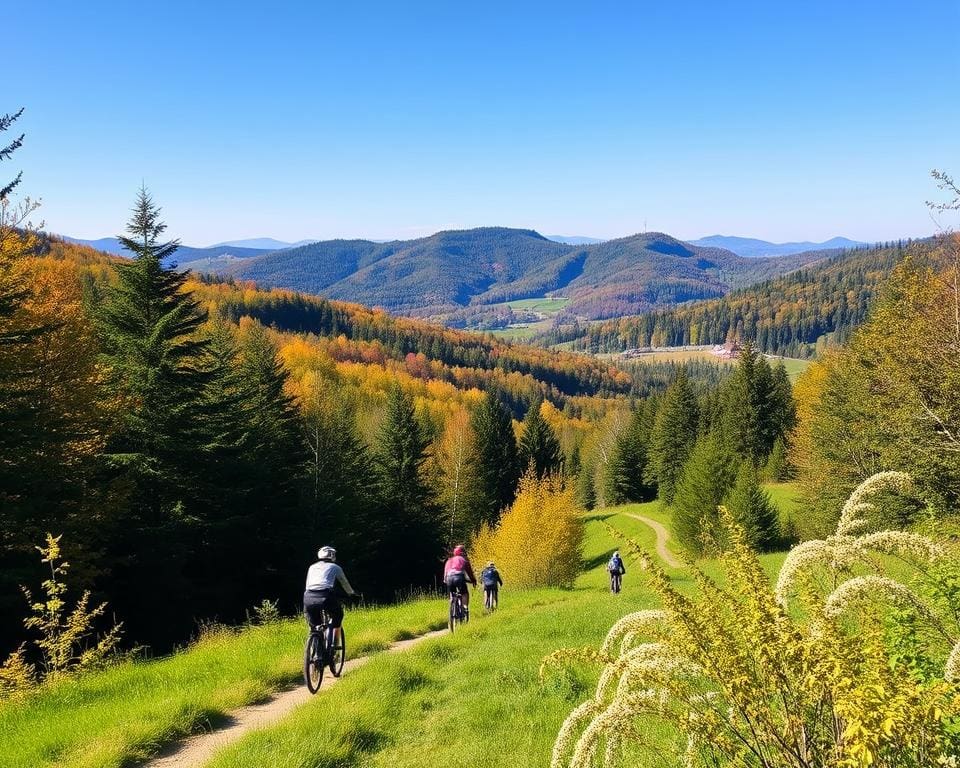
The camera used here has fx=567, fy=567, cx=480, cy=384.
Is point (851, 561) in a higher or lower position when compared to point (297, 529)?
higher

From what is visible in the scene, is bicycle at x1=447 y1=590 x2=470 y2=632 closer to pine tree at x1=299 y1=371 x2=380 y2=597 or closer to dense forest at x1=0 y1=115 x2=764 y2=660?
dense forest at x1=0 y1=115 x2=764 y2=660

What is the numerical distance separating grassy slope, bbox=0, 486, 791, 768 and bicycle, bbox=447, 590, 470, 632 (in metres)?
2.43

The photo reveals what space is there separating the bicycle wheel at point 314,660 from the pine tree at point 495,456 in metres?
43.4

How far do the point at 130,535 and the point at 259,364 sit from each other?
1377cm

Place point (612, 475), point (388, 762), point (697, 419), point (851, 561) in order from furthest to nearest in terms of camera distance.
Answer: point (612, 475)
point (697, 419)
point (388, 762)
point (851, 561)

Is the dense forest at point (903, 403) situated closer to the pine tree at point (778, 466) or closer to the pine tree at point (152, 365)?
the pine tree at point (778, 466)

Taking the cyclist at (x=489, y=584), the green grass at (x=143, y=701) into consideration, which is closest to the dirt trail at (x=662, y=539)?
the cyclist at (x=489, y=584)

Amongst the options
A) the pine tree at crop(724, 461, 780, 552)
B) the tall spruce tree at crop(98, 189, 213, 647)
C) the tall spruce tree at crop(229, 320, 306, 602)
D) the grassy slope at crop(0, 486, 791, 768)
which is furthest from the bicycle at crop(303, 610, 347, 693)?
the pine tree at crop(724, 461, 780, 552)

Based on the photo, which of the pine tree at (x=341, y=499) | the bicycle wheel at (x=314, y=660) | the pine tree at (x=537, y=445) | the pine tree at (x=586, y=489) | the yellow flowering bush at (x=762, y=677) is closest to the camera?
the yellow flowering bush at (x=762, y=677)

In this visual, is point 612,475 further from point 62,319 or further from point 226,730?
point 226,730

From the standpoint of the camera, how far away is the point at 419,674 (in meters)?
9.37

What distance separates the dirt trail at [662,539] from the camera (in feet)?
126

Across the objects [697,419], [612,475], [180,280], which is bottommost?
[612,475]

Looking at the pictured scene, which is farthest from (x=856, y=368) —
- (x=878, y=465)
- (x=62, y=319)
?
(x=62, y=319)
